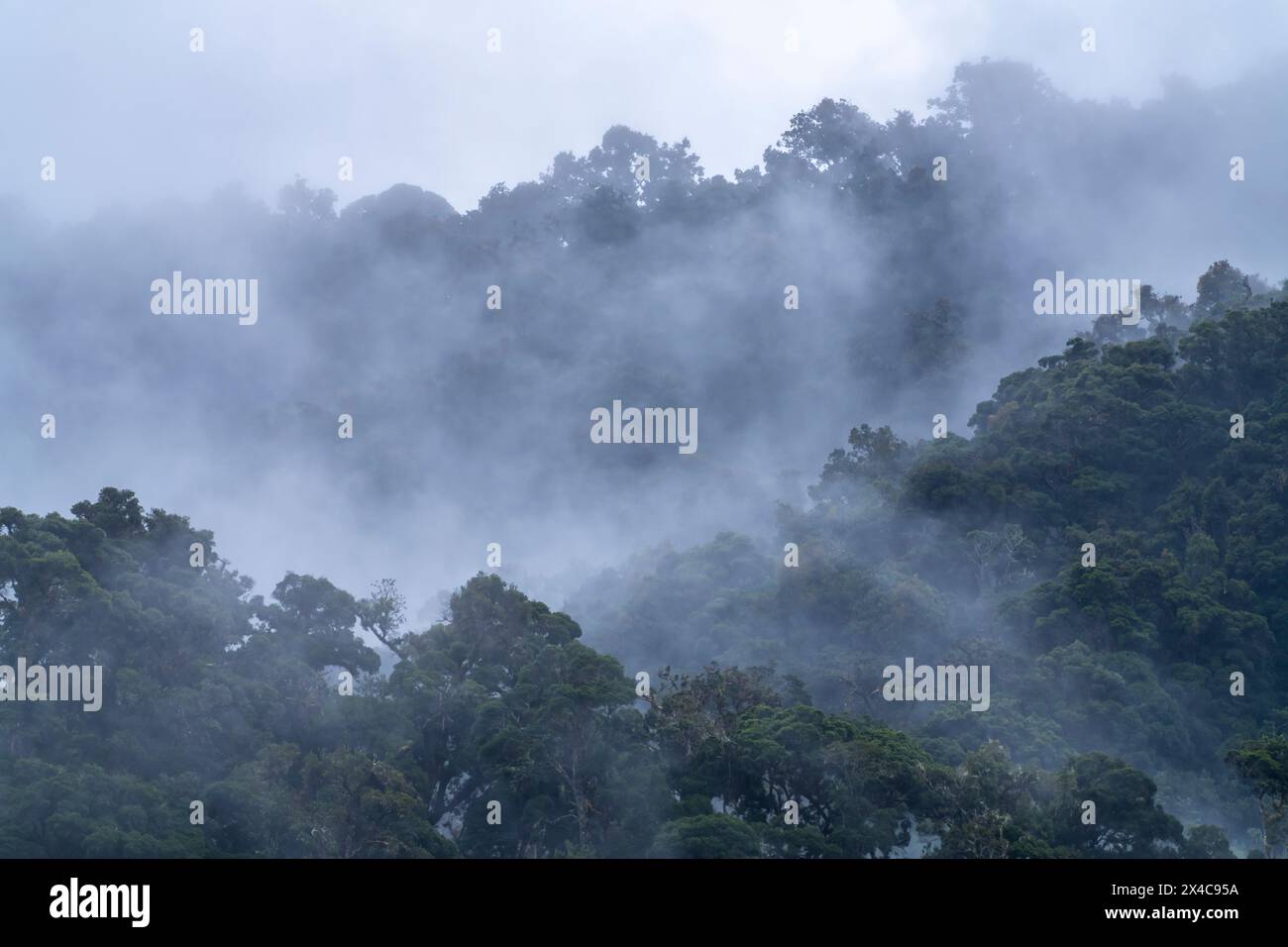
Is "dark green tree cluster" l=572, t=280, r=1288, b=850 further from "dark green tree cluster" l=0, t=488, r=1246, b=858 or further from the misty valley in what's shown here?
"dark green tree cluster" l=0, t=488, r=1246, b=858

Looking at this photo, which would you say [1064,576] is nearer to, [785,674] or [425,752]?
[785,674]

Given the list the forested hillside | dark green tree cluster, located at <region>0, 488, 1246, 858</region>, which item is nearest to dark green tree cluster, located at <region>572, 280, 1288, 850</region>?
the forested hillside

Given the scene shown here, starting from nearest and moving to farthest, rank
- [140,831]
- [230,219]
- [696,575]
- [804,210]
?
[140,831], [696,575], [804,210], [230,219]

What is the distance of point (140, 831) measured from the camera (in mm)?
28297

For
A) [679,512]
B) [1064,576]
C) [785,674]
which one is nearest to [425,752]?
[785,674]

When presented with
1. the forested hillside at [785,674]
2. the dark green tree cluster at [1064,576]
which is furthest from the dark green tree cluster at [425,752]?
the dark green tree cluster at [1064,576]

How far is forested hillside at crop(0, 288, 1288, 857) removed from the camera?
29.0 m

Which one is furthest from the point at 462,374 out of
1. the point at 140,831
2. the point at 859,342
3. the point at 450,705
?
the point at 140,831

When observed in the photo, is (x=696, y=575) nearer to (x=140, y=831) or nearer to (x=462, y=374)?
(x=140, y=831)

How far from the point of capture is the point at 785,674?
3950 centimetres

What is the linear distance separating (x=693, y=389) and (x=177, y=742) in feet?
126

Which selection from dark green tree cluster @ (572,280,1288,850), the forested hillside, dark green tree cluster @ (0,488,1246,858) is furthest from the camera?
dark green tree cluster @ (572,280,1288,850)

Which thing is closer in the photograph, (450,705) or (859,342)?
(450,705)

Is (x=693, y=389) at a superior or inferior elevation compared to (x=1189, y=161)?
inferior
